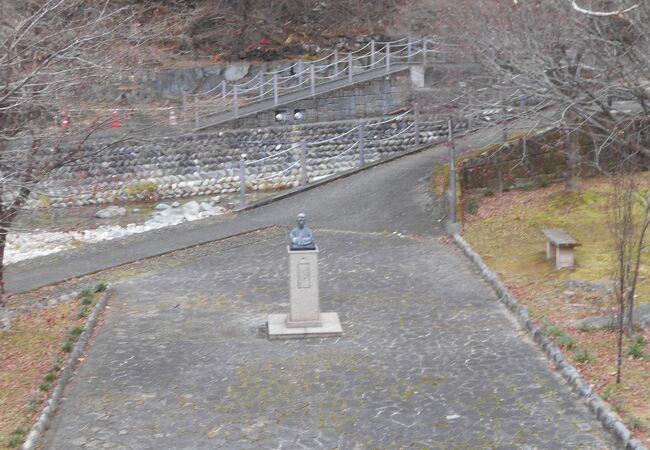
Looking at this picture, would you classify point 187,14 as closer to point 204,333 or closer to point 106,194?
point 106,194

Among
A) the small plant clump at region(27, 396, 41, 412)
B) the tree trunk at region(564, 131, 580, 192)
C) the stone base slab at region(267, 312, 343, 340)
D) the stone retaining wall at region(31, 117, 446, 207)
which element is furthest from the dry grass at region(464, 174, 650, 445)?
the stone retaining wall at region(31, 117, 446, 207)

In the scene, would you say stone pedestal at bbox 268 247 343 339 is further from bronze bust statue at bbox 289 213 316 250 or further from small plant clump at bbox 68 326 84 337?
small plant clump at bbox 68 326 84 337

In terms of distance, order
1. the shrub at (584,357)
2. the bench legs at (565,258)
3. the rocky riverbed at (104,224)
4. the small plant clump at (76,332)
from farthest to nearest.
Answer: the rocky riverbed at (104,224) < the bench legs at (565,258) < the small plant clump at (76,332) < the shrub at (584,357)

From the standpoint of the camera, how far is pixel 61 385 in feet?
31.1

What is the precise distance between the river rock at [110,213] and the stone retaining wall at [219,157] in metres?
0.83

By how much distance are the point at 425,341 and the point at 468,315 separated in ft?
3.96

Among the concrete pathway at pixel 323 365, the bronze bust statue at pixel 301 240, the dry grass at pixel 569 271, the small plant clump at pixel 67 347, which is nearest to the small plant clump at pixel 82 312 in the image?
the concrete pathway at pixel 323 365

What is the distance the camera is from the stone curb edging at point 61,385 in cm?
820

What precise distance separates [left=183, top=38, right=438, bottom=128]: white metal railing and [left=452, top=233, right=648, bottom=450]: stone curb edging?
13488 mm

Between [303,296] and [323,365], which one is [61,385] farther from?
[303,296]

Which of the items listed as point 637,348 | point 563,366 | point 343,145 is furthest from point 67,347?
point 343,145

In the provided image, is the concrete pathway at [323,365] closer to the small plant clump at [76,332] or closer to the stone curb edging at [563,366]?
the stone curb edging at [563,366]

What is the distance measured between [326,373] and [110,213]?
14958 millimetres

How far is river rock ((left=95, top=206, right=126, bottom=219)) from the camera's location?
23.2 meters
